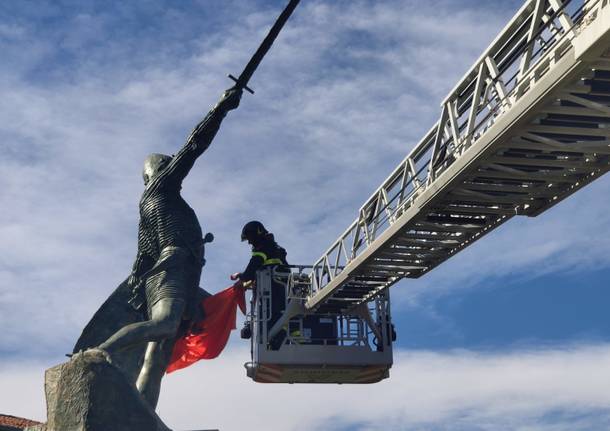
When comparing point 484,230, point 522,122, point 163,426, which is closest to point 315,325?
point 484,230

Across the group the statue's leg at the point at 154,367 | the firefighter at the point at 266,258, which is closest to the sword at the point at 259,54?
the statue's leg at the point at 154,367

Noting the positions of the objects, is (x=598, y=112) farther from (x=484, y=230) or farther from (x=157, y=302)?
(x=157, y=302)

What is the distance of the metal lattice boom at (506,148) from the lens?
420 inches

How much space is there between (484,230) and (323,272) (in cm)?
499

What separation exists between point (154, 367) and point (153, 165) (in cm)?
367

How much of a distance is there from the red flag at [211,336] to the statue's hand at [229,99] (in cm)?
429

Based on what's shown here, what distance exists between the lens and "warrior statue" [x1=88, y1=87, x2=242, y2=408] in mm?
15555

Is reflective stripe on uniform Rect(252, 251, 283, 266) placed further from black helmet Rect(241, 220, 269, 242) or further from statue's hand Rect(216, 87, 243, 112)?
statue's hand Rect(216, 87, 243, 112)

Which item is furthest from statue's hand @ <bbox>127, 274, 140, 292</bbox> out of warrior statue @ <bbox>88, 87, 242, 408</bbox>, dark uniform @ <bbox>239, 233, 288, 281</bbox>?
dark uniform @ <bbox>239, 233, 288, 281</bbox>

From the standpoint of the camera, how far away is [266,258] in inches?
835

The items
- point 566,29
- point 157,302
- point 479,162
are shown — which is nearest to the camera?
point 566,29

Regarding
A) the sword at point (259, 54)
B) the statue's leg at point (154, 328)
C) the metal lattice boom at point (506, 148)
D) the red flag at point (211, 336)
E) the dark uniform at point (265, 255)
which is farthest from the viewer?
the dark uniform at point (265, 255)

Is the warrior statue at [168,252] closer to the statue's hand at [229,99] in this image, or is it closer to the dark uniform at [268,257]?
the statue's hand at [229,99]

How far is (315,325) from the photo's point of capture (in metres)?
21.5
